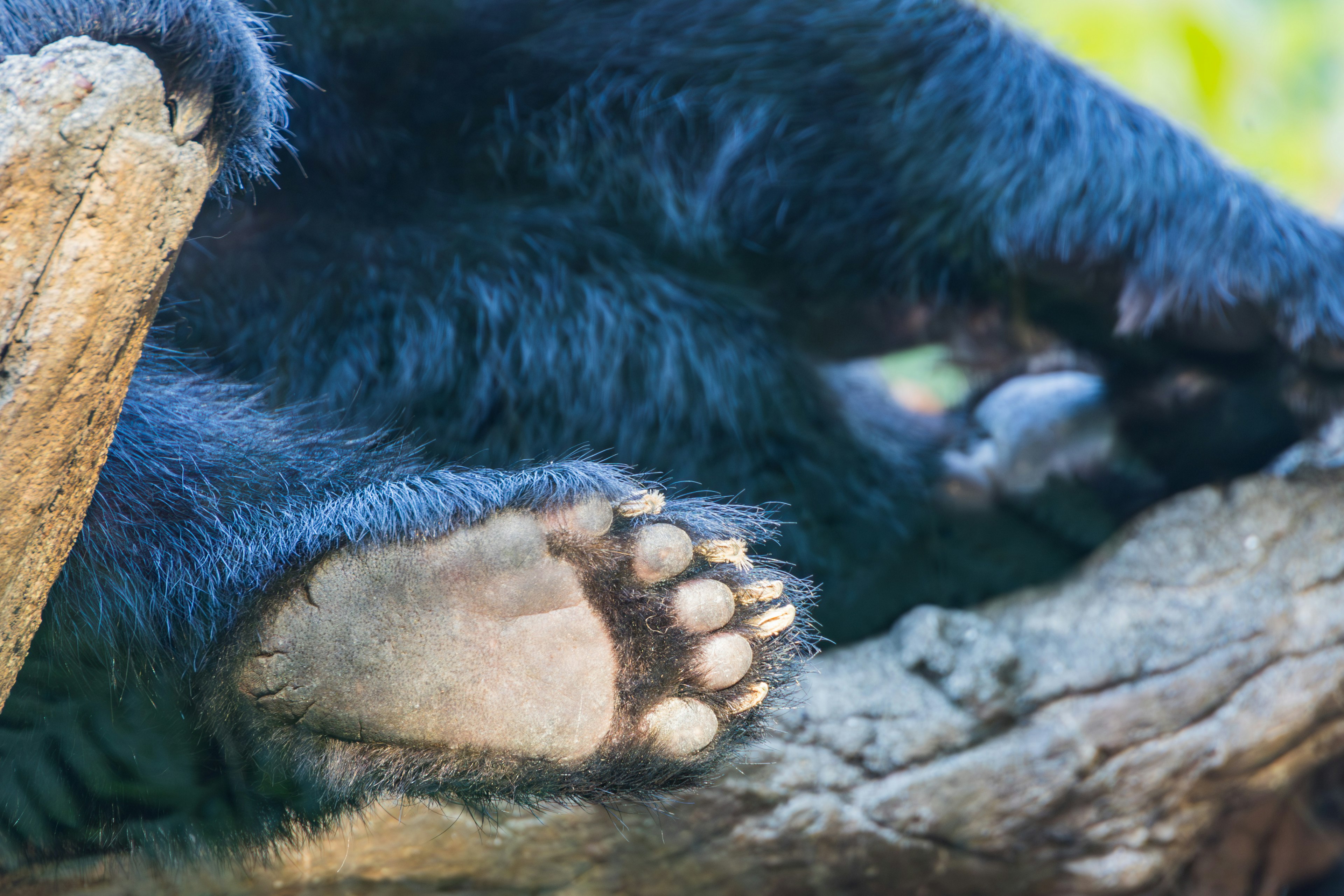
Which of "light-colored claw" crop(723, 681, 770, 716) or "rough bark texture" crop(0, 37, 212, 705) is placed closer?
"rough bark texture" crop(0, 37, 212, 705)

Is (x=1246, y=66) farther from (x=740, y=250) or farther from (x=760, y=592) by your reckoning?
(x=760, y=592)

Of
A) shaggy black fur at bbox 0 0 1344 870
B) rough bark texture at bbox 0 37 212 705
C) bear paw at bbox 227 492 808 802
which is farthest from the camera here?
shaggy black fur at bbox 0 0 1344 870

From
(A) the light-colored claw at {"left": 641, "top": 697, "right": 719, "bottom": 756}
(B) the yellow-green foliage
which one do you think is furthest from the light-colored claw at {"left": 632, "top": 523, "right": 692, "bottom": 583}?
(B) the yellow-green foliage

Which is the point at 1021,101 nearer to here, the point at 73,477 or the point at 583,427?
the point at 583,427

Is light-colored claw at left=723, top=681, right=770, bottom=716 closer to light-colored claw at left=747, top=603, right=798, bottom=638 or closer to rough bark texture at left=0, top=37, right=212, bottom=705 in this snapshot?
light-colored claw at left=747, top=603, right=798, bottom=638

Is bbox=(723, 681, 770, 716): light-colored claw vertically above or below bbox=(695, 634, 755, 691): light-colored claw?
below
